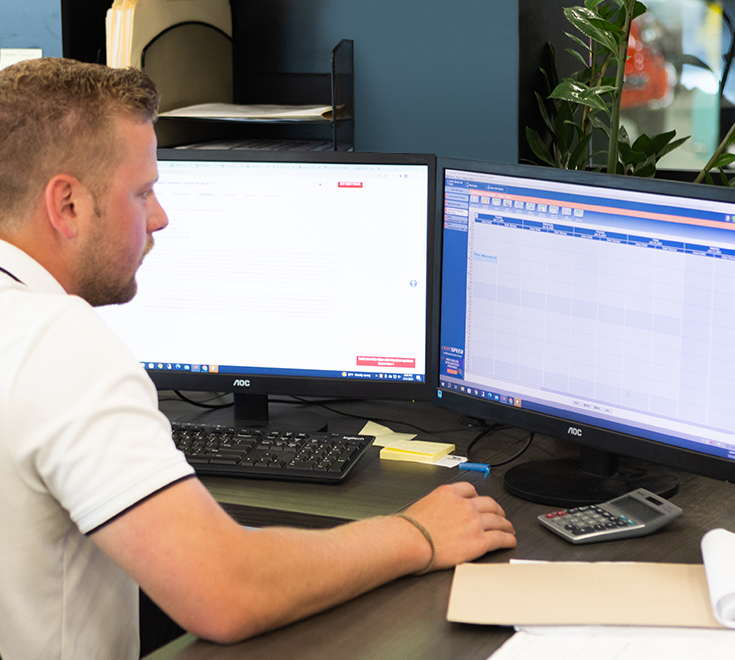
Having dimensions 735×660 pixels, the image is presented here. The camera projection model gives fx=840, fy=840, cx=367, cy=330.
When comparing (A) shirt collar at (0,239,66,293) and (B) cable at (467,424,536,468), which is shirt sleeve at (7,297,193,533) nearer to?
(A) shirt collar at (0,239,66,293)

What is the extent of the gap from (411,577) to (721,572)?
33 centimetres

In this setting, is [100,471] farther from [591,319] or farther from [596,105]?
[596,105]

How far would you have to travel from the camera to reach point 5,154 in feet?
3.10

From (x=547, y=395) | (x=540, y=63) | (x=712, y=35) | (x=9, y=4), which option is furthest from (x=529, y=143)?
(x=712, y=35)

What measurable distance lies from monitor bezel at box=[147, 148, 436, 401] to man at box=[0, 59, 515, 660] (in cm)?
31

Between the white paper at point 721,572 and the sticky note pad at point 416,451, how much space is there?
0.45 metres

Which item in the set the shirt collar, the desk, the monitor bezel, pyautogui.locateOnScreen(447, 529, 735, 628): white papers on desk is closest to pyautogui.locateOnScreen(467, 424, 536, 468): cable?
the desk

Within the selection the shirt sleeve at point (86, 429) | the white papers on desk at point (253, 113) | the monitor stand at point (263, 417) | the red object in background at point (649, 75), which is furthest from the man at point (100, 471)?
the red object in background at point (649, 75)

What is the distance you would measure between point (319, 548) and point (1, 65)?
4.74 ft

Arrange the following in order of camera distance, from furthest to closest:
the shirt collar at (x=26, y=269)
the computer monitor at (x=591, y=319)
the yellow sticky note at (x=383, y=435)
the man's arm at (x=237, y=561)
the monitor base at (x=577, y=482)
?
the yellow sticky note at (x=383, y=435), the monitor base at (x=577, y=482), the computer monitor at (x=591, y=319), the shirt collar at (x=26, y=269), the man's arm at (x=237, y=561)

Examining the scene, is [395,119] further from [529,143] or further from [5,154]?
[5,154]

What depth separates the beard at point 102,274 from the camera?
100cm

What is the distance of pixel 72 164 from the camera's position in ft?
3.13

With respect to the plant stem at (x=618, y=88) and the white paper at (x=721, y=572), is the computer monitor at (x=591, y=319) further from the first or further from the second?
the plant stem at (x=618, y=88)
